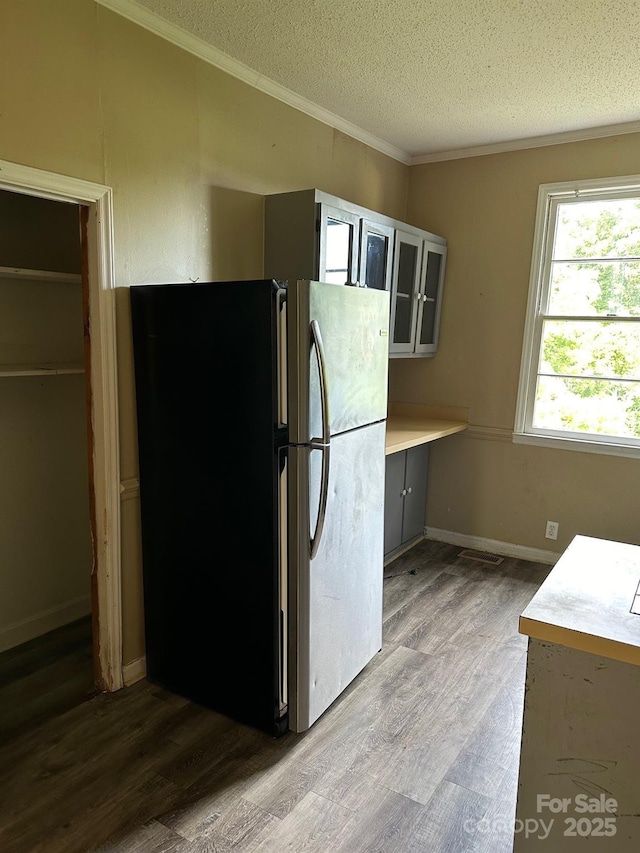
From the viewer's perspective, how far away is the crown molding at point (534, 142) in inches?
127

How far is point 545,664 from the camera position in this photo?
1210 mm

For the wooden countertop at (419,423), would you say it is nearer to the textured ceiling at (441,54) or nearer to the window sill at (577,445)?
the window sill at (577,445)

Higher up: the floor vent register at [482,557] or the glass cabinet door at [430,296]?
the glass cabinet door at [430,296]

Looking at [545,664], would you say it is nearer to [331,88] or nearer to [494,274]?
[331,88]

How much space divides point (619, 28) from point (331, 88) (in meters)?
1.24

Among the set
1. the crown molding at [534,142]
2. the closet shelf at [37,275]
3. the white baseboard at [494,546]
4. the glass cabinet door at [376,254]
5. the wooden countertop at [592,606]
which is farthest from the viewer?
the white baseboard at [494,546]

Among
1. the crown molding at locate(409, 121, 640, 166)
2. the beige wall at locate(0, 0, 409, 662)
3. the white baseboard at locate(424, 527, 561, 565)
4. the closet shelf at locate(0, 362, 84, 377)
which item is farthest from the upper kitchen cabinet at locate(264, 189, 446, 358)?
the white baseboard at locate(424, 527, 561, 565)

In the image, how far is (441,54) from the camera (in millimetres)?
2367

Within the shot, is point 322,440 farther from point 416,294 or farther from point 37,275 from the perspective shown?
point 416,294

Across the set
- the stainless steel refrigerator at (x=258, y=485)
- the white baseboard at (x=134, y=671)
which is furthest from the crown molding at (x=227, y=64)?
the white baseboard at (x=134, y=671)

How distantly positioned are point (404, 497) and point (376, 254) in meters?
1.54

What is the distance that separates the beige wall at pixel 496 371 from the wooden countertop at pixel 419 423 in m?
0.07

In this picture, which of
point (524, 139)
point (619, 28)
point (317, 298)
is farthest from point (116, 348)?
point (524, 139)

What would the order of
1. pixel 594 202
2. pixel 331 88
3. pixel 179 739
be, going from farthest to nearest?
pixel 594 202, pixel 331 88, pixel 179 739
